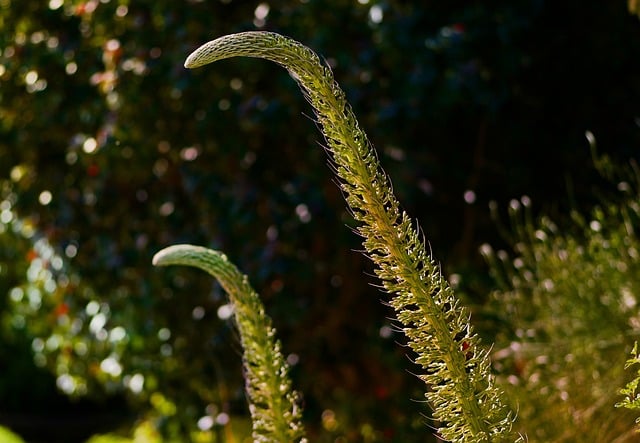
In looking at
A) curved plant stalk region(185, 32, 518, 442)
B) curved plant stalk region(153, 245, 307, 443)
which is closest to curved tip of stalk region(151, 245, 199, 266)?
curved plant stalk region(153, 245, 307, 443)

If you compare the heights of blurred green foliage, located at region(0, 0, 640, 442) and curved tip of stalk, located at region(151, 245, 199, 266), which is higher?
curved tip of stalk, located at region(151, 245, 199, 266)

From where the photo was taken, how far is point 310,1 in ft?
11.3

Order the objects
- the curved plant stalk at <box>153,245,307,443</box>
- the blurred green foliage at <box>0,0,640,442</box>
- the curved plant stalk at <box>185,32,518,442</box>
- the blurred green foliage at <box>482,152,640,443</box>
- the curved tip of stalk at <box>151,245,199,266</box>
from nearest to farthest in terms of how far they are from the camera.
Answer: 1. the curved plant stalk at <box>185,32,518,442</box>
2. the curved tip of stalk at <box>151,245,199,266</box>
3. the curved plant stalk at <box>153,245,307,443</box>
4. the blurred green foliage at <box>482,152,640,443</box>
5. the blurred green foliage at <box>0,0,640,442</box>

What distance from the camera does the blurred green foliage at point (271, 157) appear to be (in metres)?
3.52

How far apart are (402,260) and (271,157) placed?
271 cm

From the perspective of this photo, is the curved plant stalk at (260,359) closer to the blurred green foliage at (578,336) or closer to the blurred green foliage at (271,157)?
the blurred green foliage at (578,336)

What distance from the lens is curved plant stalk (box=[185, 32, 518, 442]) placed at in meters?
1.20

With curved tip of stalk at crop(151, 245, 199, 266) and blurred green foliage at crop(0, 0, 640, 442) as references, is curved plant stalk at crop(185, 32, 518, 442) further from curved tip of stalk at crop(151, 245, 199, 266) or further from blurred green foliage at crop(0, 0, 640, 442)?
blurred green foliage at crop(0, 0, 640, 442)

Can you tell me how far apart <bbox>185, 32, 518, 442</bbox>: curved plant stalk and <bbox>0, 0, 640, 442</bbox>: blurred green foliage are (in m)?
2.12

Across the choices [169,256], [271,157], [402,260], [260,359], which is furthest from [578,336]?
[402,260]

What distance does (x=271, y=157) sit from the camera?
12.8ft

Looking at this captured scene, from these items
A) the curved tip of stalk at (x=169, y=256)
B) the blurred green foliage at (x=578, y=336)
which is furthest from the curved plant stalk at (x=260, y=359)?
the blurred green foliage at (x=578, y=336)

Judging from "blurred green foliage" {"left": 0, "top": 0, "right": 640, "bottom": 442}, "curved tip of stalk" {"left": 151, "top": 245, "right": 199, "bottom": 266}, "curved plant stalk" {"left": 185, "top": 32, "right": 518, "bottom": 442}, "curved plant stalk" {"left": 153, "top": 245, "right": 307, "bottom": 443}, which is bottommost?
"blurred green foliage" {"left": 0, "top": 0, "right": 640, "bottom": 442}

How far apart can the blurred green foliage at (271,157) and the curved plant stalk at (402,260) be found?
6.94 ft
